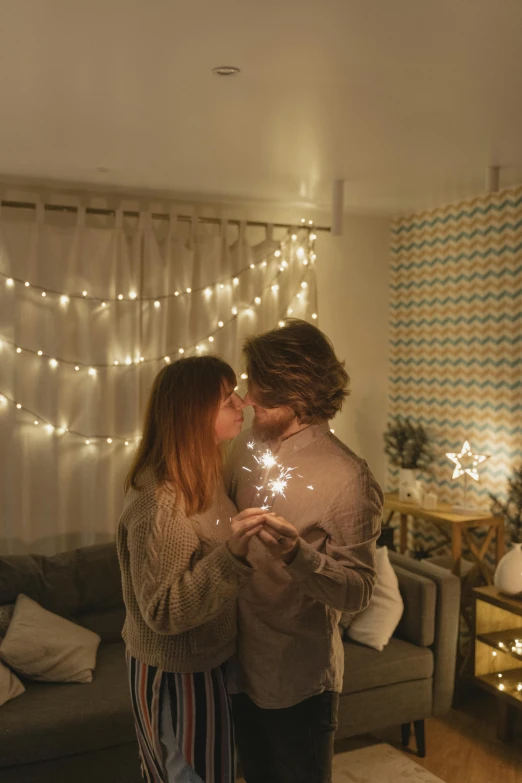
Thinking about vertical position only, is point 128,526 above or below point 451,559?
above

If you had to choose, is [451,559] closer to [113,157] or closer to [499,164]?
[499,164]

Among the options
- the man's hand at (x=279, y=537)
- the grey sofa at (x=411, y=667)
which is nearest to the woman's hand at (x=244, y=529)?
the man's hand at (x=279, y=537)

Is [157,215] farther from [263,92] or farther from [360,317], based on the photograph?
[263,92]

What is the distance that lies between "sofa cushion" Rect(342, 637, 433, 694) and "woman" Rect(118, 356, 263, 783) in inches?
65.1

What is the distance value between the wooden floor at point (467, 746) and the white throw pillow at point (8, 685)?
1453 mm

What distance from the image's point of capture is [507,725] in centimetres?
348

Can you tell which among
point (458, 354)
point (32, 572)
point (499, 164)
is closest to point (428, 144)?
point (499, 164)

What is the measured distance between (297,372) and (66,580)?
2.35m

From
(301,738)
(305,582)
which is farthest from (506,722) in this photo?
(305,582)

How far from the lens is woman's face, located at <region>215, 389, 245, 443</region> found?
5.25 feet

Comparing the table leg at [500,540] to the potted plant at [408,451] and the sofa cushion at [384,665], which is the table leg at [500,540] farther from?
the sofa cushion at [384,665]

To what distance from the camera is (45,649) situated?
300cm

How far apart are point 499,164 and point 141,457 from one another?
2552 millimetres

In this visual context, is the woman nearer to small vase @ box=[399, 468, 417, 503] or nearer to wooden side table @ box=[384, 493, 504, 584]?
wooden side table @ box=[384, 493, 504, 584]
